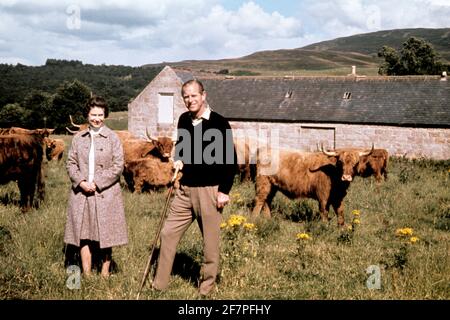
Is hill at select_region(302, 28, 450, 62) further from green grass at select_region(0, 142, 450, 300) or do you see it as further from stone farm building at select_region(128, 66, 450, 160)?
green grass at select_region(0, 142, 450, 300)

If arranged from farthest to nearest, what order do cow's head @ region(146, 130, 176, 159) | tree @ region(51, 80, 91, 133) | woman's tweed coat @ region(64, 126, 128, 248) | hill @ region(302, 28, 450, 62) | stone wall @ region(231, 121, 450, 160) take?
hill @ region(302, 28, 450, 62) < tree @ region(51, 80, 91, 133) < stone wall @ region(231, 121, 450, 160) < cow's head @ region(146, 130, 176, 159) < woman's tweed coat @ region(64, 126, 128, 248)

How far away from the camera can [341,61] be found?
109000 millimetres

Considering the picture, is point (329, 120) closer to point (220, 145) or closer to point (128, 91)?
point (220, 145)

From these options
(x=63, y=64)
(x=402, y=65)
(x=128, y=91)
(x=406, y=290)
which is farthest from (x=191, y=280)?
(x=63, y=64)

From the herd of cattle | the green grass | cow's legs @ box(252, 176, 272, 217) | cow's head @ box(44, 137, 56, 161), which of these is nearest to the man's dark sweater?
the green grass

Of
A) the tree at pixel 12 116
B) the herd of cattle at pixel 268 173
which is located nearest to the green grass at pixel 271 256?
the herd of cattle at pixel 268 173

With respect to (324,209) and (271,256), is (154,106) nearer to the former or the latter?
(324,209)

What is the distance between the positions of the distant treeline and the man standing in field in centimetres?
2159

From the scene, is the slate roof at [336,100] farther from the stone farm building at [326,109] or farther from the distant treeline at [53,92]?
the distant treeline at [53,92]

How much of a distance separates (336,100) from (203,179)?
2393 centimetres

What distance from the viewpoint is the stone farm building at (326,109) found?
77.0ft

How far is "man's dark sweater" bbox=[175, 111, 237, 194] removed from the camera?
4.39m

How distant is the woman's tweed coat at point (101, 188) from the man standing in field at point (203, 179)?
2.17 feet

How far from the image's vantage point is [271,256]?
6.04 meters
